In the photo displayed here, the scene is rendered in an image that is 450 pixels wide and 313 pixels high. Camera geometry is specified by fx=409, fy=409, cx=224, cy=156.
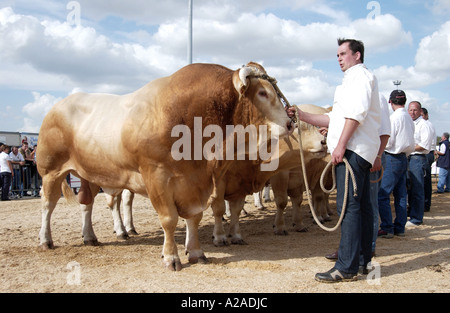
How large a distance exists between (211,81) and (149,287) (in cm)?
232

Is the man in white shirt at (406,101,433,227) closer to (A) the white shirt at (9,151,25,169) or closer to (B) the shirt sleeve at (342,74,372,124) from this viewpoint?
(B) the shirt sleeve at (342,74,372,124)

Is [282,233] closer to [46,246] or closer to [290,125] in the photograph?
[290,125]

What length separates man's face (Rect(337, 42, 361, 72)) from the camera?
13.8 feet

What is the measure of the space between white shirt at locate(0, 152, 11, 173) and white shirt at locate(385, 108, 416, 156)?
12.4 meters

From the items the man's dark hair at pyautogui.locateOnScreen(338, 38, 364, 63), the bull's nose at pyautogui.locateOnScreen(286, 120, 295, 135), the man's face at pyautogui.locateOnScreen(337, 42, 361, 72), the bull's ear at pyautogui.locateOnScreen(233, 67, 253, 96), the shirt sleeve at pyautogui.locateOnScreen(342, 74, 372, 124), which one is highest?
the man's dark hair at pyautogui.locateOnScreen(338, 38, 364, 63)

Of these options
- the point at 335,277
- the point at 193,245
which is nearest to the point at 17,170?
the point at 193,245

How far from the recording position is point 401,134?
6.43 meters

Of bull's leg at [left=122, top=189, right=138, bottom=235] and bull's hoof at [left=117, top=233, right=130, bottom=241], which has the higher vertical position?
bull's leg at [left=122, top=189, right=138, bottom=235]

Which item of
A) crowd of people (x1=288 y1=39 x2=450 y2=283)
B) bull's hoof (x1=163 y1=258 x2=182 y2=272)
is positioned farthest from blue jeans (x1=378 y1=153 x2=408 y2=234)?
bull's hoof (x1=163 y1=258 x2=182 y2=272)

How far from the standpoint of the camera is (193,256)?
16.4ft

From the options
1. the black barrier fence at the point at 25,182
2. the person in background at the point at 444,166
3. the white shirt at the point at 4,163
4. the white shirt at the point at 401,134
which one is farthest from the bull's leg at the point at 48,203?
the person in background at the point at 444,166

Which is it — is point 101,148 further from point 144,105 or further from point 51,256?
point 51,256
